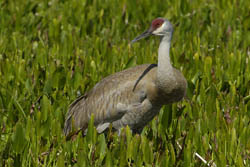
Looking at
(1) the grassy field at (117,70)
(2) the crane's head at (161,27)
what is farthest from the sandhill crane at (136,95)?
(1) the grassy field at (117,70)

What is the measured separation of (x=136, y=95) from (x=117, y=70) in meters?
1.30

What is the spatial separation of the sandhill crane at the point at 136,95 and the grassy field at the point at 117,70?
0.13 metres

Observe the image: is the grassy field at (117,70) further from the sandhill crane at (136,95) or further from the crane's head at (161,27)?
the crane's head at (161,27)

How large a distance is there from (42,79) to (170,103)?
1.72m

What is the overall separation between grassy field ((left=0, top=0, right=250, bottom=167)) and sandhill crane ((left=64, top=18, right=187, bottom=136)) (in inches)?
5.3

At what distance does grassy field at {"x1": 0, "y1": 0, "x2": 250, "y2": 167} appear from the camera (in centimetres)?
498

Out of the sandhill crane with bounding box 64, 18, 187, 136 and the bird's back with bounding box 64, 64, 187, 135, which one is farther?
the bird's back with bounding box 64, 64, 187, 135

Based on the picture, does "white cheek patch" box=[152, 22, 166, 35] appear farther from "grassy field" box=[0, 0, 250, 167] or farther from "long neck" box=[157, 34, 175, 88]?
"grassy field" box=[0, 0, 250, 167]

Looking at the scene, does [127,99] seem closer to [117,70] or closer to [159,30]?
[159,30]

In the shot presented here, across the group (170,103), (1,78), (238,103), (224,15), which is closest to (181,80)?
(170,103)

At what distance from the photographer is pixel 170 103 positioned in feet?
18.3

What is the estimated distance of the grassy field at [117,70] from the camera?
498 centimetres

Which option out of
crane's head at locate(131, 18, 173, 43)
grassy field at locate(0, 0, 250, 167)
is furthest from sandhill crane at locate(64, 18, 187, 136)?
grassy field at locate(0, 0, 250, 167)

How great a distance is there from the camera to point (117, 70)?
686 centimetres
